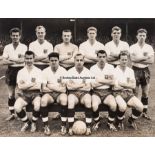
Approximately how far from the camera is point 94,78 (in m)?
5.61

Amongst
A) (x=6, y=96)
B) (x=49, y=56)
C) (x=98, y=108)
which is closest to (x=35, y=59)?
(x=49, y=56)

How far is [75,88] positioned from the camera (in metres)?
5.59

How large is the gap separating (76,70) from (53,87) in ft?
1.30

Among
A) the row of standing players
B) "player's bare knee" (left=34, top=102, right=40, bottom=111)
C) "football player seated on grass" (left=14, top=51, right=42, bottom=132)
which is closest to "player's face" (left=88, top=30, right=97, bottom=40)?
the row of standing players

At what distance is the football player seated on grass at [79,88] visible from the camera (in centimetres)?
556

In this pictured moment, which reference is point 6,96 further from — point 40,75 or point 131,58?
point 131,58

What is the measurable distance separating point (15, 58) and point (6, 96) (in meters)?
0.55

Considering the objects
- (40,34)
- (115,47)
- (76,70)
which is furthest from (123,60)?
(40,34)

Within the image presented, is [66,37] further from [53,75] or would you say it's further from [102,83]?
[102,83]

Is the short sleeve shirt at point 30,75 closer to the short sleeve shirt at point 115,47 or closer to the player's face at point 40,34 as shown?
the player's face at point 40,34

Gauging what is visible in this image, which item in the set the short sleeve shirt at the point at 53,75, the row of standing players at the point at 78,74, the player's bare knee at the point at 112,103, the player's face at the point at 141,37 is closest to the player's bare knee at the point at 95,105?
Answer: the row of standing players at the point at 78,74

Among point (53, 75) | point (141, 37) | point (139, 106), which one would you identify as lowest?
point (139, 106)

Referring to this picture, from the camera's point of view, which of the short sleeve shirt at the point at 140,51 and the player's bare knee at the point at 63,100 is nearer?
the player's bare knee at the point at 63,100

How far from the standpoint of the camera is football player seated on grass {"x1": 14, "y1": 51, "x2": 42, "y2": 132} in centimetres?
559
